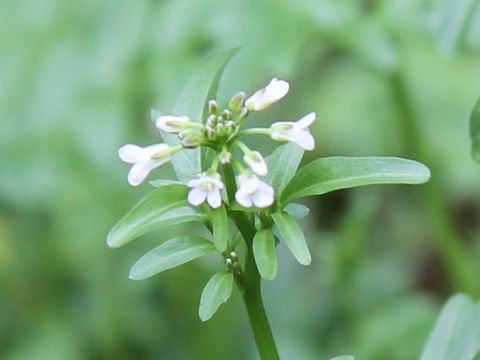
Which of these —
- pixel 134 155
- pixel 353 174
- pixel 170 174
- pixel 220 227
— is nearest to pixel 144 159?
pixel 134 155

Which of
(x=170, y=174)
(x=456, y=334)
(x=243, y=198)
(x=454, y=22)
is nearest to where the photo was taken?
(x=243, y=198)

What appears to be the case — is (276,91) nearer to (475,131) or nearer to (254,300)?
(254,300)

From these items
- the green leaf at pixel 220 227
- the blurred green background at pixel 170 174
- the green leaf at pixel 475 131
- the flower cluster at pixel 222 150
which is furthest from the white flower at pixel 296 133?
the blurred green background at pixel 170 174

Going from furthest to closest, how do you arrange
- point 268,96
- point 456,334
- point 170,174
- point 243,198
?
point 170,174, point 456,334, point 268,96, point 243,198

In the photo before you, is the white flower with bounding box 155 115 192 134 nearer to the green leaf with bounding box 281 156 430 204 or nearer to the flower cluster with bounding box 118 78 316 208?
the flower cluster with bounding box 118 78 316 208

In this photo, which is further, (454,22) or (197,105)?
(454,22)

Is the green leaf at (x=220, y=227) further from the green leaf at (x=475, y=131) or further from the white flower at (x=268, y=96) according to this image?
the green leaf at (x=475, y=131)
